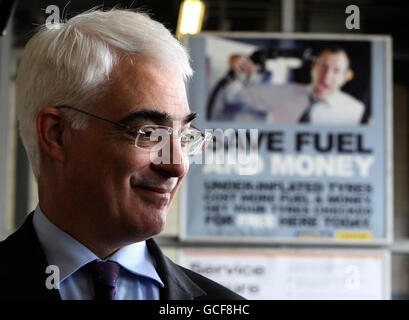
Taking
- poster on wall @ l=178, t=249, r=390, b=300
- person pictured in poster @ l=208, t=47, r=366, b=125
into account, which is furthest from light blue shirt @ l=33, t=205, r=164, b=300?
poster on wall @ l=178, t=249, r=390, b=300

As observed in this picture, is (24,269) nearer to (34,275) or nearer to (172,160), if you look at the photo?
(34,275)

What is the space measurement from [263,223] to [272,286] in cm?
25

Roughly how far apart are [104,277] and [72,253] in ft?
0.18

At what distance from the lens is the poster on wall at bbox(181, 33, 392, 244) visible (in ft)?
8.61

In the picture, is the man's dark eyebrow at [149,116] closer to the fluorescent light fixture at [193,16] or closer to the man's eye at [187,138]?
the man's eye at [187,138]

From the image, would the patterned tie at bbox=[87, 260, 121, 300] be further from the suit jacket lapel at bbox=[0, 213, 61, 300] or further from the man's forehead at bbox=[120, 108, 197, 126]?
the man's forehead at bbox=[120, 108, 197, 126]

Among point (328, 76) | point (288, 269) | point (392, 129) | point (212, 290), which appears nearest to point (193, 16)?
point (328, 76)

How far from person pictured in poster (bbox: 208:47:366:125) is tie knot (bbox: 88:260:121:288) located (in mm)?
1572

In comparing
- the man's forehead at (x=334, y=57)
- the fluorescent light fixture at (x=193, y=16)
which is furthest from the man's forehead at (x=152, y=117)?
the man's forehead at (x=334, y=57)

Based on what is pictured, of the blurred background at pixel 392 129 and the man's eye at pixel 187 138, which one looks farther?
the blurred background at pixel 392 129

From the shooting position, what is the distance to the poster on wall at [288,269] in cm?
288

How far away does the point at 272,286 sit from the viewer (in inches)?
114

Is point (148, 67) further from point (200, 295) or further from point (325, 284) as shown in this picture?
point (325, 284)
